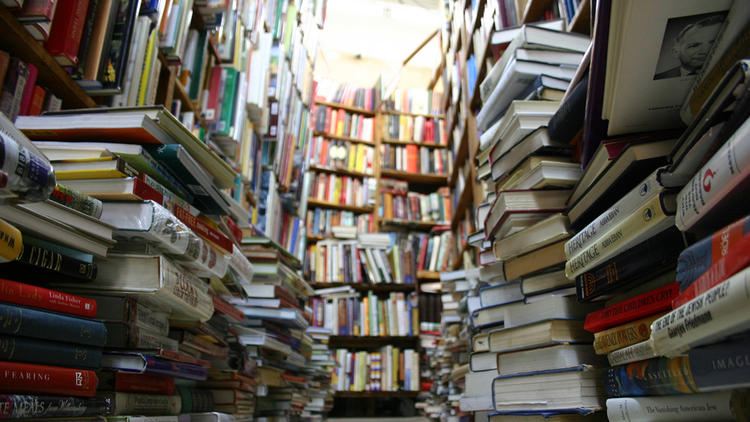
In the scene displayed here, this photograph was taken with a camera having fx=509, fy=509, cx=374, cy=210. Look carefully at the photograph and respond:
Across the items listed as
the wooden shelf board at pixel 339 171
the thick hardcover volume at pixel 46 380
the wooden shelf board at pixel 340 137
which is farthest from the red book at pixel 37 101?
the wooden shelf board at pixel 340 137

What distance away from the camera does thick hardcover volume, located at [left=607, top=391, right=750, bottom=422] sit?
1.78 feet

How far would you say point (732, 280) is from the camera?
17.2 inches

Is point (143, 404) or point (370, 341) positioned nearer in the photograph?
point (143, 404)

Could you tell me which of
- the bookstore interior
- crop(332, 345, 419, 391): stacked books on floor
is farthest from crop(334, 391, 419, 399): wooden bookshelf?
the bookstore interior

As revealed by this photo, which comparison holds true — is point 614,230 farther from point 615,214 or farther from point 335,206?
point 335,206

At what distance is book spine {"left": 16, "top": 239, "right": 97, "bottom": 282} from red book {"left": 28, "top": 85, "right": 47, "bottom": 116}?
481mm

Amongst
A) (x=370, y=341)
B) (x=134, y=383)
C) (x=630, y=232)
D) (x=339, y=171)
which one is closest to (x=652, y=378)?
(x=630, y=232)

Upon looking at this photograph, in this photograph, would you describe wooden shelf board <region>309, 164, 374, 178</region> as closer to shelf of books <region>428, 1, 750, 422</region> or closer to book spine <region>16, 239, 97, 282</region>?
shelf of books <region>428, 1, 750, 422</region>

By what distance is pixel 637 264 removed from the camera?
2.31 ft

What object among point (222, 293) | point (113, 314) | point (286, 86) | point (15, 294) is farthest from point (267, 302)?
point (286, 86)

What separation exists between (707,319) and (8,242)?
710 mm

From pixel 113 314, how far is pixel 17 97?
529 millimetres

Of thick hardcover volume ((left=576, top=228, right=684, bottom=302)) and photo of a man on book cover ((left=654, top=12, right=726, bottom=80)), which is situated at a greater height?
photo of a man on book cover ((left=654, top=12, right=726, bottom=80))

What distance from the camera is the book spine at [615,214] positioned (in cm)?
67
